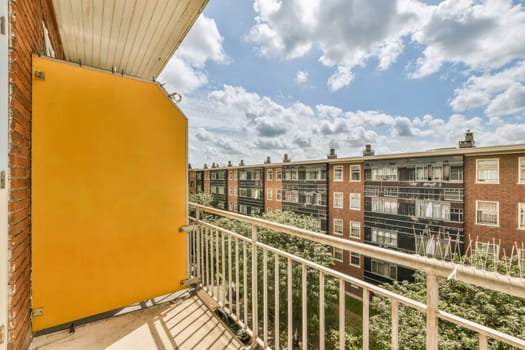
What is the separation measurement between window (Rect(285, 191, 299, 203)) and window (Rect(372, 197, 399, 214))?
5.08 metres

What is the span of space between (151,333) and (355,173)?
12.3 metres

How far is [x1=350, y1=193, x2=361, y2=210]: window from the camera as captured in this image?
12430mm

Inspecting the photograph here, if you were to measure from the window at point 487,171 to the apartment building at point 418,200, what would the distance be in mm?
27

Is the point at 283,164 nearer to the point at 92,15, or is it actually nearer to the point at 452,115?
the point at 452,115

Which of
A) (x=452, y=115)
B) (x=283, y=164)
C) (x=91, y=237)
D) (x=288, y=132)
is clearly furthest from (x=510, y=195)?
(x=288, y=132)

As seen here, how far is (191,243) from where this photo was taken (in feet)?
8.78

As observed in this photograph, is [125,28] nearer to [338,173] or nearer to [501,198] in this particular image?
[501,198]

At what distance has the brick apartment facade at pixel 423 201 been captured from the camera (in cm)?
834

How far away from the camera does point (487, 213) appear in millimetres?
8750

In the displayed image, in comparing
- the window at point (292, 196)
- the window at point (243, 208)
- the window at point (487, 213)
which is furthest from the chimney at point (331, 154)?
the window at point (243, 208)

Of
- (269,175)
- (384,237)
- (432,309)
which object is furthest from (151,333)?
(269,175)

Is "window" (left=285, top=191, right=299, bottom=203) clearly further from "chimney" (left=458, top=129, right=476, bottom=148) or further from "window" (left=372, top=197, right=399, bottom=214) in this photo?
"chimney" (left=458, top=129, right=476, bottom=148)

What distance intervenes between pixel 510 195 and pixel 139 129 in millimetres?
11696

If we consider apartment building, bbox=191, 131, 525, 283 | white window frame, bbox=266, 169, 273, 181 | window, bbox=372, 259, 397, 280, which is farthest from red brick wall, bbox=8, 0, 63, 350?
white window frame, bbox=266, 169, 273, 181
